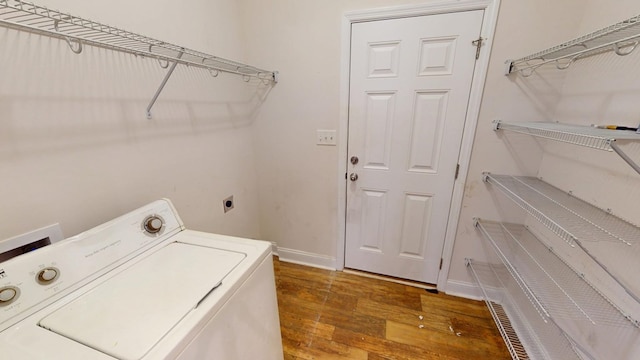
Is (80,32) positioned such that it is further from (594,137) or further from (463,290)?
(463,290)

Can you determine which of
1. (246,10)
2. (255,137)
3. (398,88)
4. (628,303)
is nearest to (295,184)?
(255,137)

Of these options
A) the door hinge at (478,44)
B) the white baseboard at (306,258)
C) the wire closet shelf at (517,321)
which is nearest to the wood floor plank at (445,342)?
the wire closet shelf at (517,321)

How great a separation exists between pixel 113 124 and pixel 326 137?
130 cm

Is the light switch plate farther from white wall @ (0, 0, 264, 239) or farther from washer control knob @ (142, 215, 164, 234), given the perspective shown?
washer control knob @ (142, 215, 164, 234)

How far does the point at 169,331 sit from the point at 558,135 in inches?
66.6

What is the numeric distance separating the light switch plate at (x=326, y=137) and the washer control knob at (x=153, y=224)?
1.24 meters

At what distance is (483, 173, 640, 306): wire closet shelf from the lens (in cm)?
95

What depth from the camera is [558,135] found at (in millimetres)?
1141

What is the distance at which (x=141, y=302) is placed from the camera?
767 mm

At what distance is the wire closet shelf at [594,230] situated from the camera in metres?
0.95

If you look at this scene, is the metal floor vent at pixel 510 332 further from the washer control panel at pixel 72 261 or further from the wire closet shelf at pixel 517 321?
the washer control panel at pixel 72 261

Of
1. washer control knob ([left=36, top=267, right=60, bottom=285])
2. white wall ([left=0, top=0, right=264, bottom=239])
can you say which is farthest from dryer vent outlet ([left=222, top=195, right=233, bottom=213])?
washer control knob ([left=36, top=267, right=60, bottom=285])

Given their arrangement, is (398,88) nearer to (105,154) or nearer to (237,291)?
(237,291)

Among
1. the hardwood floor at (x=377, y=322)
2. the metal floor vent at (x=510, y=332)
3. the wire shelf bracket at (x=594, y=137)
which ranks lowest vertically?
the hardwood floor at (x=377, y=322)
